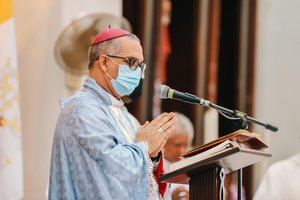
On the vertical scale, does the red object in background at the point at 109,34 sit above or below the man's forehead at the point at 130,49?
above

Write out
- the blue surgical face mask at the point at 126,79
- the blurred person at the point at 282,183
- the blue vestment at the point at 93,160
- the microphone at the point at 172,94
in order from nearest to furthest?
the blue vestment at the point at 93,160 < the microphone at the point at 172,94 < the blue surgical face mask at the point at 126,79 < the blurred person at the point at 282,183

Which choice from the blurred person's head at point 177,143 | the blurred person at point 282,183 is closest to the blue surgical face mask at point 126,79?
the blurred person's head at point 177,143

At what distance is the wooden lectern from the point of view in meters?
2.75

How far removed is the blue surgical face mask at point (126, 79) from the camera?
10.3ft

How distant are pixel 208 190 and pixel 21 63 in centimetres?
278

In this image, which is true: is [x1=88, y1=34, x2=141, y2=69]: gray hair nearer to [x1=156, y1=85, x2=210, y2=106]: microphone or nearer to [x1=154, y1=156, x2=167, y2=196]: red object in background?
[x1=156, y1=85, x2=210, y2=106]: microphone

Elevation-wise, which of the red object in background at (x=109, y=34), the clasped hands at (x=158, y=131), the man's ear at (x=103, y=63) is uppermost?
the red object in background at (x=109, y=34)

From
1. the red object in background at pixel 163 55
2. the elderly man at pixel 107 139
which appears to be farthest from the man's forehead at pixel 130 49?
the red object in background at pixel 163 55

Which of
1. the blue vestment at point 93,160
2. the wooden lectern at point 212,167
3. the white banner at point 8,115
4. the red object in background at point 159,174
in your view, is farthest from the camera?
the white banner at point 8,115

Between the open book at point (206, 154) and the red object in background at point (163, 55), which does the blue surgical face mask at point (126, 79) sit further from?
the red object in background at point (163, 55)

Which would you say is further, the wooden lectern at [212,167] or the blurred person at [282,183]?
the blurred person at [282,183]

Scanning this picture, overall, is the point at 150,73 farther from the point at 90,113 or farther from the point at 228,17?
the point at 90,113

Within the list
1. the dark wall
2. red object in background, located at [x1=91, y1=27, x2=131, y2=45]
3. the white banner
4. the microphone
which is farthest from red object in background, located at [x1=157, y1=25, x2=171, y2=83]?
the microphone

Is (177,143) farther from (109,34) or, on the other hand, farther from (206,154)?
(206,154)
